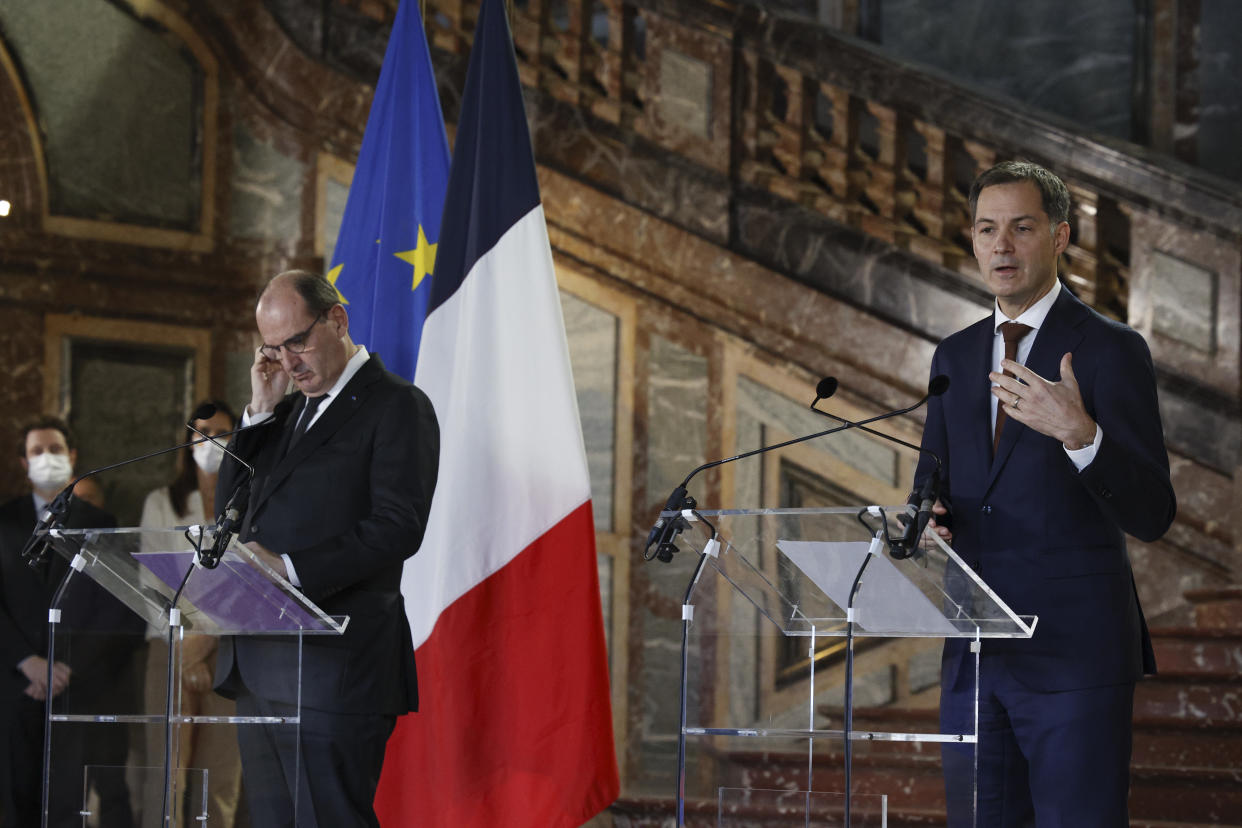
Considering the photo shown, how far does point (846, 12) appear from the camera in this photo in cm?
593

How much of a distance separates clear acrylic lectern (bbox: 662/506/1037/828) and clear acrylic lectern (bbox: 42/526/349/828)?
62cm

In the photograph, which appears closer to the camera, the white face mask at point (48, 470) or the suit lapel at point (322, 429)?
the suit lapel at point (322, 429)

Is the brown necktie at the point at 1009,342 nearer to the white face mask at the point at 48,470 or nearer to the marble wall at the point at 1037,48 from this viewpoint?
the white face mask at the point at 48,470

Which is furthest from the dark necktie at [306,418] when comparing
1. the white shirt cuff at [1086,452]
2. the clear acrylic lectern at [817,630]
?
the white shirt cuff at [1086,452]

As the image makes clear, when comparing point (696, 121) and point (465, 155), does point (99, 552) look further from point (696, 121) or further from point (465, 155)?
point (696, 121)

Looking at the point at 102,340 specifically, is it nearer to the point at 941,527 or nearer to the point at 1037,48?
the point at 941,527

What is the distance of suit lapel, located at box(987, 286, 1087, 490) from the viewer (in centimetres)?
238

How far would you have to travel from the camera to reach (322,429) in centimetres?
286

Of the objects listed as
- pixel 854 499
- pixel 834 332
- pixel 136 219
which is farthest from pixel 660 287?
pixel 136 219

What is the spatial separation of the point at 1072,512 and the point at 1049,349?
0.90ft

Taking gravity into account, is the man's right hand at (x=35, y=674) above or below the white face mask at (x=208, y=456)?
below

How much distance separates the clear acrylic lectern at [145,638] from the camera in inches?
93.6

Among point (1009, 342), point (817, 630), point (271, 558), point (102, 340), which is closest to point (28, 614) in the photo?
point (102, 340)

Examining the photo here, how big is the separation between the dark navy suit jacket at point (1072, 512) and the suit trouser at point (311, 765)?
3.40ft
